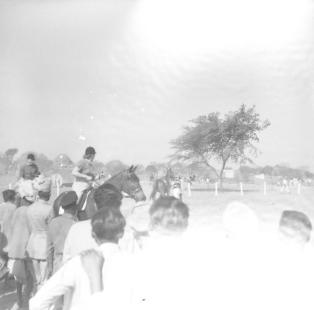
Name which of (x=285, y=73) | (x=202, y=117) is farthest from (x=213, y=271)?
(x=202, y=117)

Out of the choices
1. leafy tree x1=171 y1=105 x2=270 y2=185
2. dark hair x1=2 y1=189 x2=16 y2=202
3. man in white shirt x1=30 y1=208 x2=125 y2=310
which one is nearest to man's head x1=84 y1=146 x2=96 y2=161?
dark hair x1=2 y1=189 x2=16 y2=202

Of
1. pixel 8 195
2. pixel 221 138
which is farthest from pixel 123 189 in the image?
pixel 221 138

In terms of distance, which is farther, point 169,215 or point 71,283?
point 169,215

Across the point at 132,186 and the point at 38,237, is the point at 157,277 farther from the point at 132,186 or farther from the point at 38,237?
the point at 132,186

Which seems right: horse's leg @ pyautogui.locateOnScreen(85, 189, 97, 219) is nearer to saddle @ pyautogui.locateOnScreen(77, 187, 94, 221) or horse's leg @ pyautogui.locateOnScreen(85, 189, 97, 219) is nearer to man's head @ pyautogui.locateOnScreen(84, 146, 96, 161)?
saddle @ pyautogui.locateOnScreen(77, 187, 94, 221)

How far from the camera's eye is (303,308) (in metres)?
1.21

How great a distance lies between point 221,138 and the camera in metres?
16.1

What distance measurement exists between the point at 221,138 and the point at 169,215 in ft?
49.5

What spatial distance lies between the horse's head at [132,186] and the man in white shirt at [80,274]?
65.8 inches

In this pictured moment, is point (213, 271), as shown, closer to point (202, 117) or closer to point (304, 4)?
point (304, 4)

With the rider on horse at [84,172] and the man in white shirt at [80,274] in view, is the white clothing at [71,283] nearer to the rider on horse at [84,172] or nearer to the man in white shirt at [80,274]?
the man in white shirt at [80,274]

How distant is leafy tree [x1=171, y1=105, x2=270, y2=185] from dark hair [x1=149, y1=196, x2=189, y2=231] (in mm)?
13074

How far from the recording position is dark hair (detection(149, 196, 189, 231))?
4.21 feet

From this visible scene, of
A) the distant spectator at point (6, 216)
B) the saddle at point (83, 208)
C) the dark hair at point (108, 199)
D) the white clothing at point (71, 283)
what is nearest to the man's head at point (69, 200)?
the dark hair at point (108, 199)
